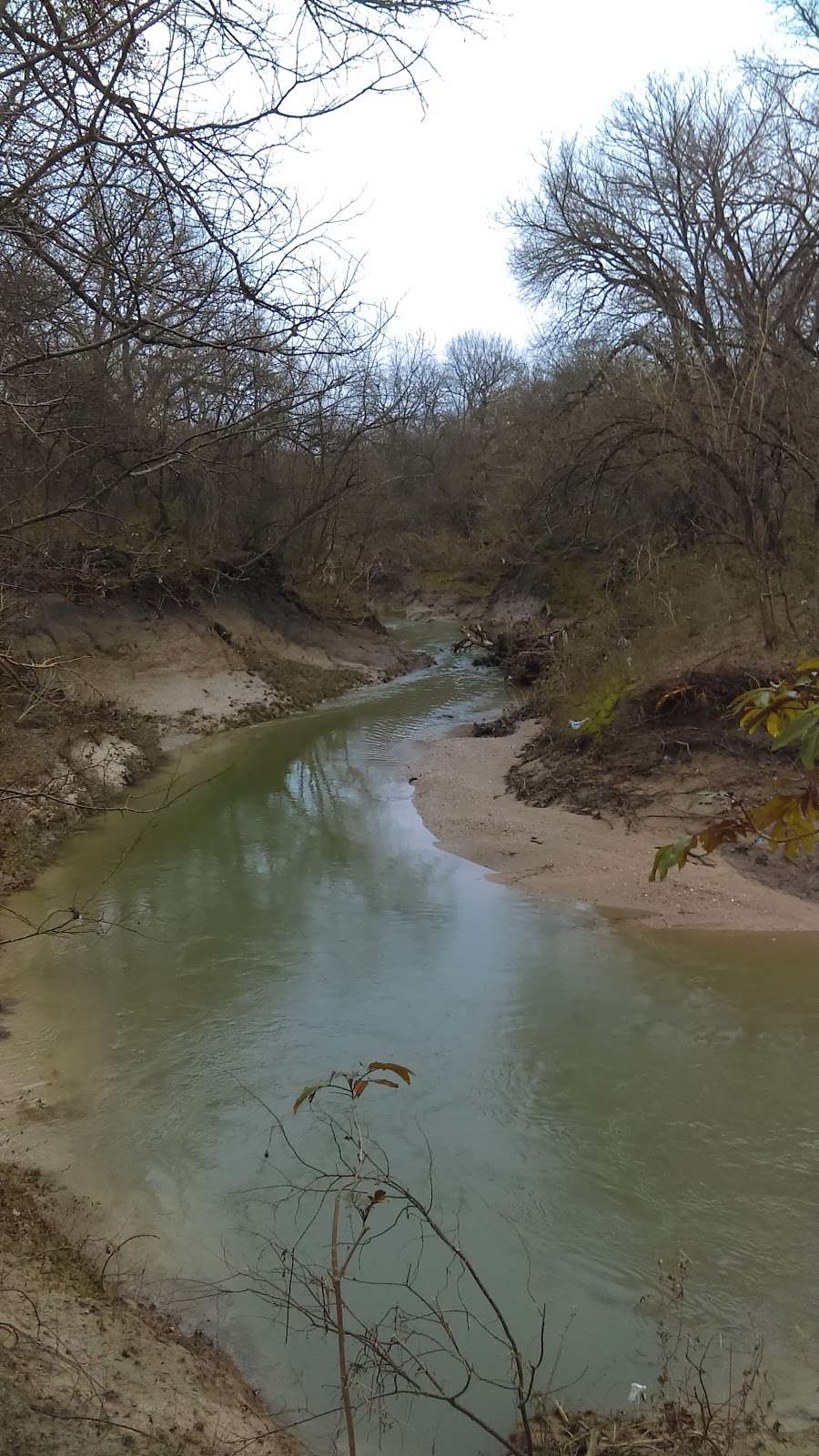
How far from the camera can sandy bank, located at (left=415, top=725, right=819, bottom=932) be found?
8.48 meters

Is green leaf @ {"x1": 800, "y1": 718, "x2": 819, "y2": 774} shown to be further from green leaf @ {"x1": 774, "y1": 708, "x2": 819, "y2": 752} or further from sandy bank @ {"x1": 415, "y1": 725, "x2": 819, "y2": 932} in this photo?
sandy bank @ {"x1": 415, "y1": 725, "x2": 819, "y2": 932}

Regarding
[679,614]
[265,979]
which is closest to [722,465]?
[679,614]

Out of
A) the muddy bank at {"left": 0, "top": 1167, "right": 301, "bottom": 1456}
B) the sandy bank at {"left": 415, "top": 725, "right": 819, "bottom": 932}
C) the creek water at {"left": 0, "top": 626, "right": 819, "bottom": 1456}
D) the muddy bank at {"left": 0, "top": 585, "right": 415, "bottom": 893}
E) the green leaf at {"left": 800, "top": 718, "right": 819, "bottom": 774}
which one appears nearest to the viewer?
the green leaf at {"left": 800, "top": 718, "right": 819, "bottom": 774}

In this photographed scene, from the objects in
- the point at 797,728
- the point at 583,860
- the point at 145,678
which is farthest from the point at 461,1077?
the point at 145,678

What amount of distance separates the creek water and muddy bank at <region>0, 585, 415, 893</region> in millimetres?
1344

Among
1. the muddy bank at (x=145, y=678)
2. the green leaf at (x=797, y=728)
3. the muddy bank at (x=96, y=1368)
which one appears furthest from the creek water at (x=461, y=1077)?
the green leaf at (x=797, y=728)

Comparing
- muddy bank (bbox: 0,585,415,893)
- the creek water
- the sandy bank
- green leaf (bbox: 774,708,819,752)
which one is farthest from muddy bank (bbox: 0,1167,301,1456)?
the sandy bank

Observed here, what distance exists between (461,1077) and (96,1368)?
2.92 meters

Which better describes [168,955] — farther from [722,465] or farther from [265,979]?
[722,465]

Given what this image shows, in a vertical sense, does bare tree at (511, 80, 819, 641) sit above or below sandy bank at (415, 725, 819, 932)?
above

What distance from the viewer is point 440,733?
16.3 m

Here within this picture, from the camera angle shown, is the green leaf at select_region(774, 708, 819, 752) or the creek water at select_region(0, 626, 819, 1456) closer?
the green leaf at select_region(774, 708, 819, 752)

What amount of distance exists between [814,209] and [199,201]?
595 inches

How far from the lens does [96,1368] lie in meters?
3.42
